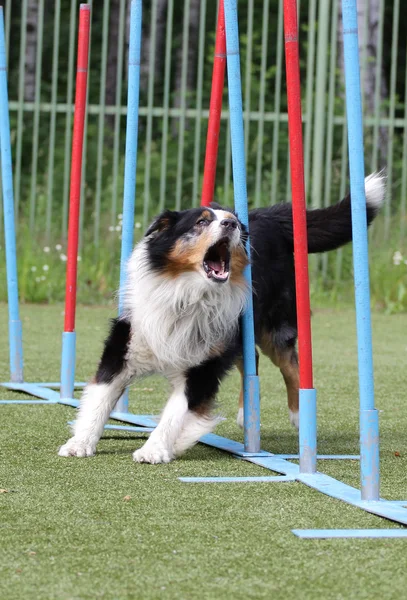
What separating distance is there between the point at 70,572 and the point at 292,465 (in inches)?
63.0

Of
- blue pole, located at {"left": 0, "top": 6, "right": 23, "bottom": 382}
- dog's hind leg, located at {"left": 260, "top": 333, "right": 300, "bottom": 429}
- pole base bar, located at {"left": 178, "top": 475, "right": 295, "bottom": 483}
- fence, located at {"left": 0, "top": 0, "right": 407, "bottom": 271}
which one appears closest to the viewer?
pole base bar, located at {"left": 178, "top": 475, "right": 295, "bottom": 483}

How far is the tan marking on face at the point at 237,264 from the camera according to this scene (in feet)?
14.0

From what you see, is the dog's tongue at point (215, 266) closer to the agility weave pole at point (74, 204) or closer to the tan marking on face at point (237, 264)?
the tan marking on face at point (237, 264)

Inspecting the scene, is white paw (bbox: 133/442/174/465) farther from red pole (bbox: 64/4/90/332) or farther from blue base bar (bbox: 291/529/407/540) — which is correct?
red pole (bbox: 64/4/90/332)

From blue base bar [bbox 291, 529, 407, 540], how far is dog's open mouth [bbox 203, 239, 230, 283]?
4.74 ft

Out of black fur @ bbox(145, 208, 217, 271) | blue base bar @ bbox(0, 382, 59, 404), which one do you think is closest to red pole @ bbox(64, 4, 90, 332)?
blue base bar @ bbox(0, 382, 59, 404)

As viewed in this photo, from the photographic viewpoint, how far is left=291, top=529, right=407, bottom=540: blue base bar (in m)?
2.91

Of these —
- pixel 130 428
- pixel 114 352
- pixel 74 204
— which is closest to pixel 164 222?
pixel 114 352

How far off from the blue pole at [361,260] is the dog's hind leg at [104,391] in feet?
4.09

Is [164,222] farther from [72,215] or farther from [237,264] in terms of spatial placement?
[72,215]

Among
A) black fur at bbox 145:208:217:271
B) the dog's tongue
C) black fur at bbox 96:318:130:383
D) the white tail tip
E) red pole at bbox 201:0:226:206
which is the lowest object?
black fur at bbox 96:318:130:383

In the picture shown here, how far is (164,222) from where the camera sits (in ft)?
14.2

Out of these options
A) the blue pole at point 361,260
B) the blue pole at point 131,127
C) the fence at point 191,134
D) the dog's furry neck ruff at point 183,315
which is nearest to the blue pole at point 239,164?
the dog's furry neck ruff at point 183,315

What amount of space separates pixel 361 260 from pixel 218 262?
1107 millimetres
